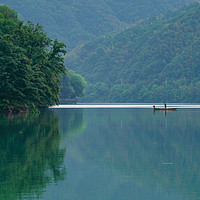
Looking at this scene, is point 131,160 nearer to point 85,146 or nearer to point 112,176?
point 112,176

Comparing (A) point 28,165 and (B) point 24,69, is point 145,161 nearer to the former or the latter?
(A) point 28,165

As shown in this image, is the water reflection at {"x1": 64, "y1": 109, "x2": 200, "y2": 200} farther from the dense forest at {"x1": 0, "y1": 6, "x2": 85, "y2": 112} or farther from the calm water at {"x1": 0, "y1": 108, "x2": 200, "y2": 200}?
the dense forest at {"x1": 0, "y1": 6, "x2": 85, "y2": 112}

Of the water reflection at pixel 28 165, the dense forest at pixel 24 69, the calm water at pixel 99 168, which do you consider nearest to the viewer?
the calm water at pixel 99 168

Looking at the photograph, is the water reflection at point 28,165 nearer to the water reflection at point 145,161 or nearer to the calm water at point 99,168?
the calm water at point 99,168

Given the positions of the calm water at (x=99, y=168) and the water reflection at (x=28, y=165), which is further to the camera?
the water reflection at (x=28, y=165)

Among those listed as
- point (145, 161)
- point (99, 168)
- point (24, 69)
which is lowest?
point (99, 168)

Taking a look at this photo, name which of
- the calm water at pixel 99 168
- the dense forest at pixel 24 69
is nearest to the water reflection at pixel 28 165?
the calm water at pixel 99 168

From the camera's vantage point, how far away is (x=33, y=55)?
77.6 meters

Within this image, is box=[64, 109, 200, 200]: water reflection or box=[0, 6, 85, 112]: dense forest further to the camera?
box=[0, 6, 85, 112]: dense forest

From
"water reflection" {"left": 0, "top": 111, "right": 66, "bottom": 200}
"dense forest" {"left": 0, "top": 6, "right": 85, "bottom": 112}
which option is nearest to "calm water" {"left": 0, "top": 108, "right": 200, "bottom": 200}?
"water reflection" {"left": 0, "top": 111, "right": 66, "bottom": 200}

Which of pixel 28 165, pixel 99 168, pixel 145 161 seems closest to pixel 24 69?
pixel 145 161

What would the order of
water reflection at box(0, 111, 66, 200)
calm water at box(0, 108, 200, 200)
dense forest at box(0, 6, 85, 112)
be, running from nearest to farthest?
calm water at box(0, 108, 200, 200)
water reflection at box(0, 111, 66, 200)
dense forest at box(0, 6, 85, 112)

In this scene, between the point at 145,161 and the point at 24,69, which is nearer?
the point at 145,161

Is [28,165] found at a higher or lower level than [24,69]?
lower
